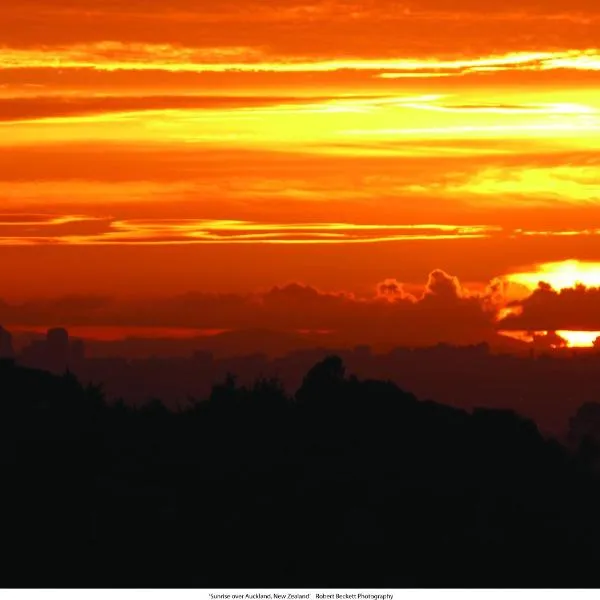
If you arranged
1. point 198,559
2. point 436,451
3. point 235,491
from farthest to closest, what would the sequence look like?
point 436,451, point 235,491, point 198,559

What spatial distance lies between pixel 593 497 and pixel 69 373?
2724 centimetres

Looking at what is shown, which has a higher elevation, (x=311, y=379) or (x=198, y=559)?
(x=311, y=379)

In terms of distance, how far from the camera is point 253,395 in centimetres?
12300

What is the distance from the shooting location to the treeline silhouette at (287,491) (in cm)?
10538

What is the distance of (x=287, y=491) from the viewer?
111m

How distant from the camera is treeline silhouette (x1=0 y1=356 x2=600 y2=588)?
346 feet

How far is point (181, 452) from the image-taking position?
4555 inches

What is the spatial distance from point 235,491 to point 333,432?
27.9 ft

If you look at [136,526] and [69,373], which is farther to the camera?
[69,373]

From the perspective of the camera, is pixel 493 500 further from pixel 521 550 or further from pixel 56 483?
pixel 56 483

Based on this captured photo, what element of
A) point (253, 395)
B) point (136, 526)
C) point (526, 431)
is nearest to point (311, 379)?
point (253, 395)

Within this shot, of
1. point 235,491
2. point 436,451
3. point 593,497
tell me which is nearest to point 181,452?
point 235,491

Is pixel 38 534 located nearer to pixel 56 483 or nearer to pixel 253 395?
pixel 56 483

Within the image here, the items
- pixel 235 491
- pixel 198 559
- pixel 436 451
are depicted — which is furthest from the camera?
pixel 436 451
